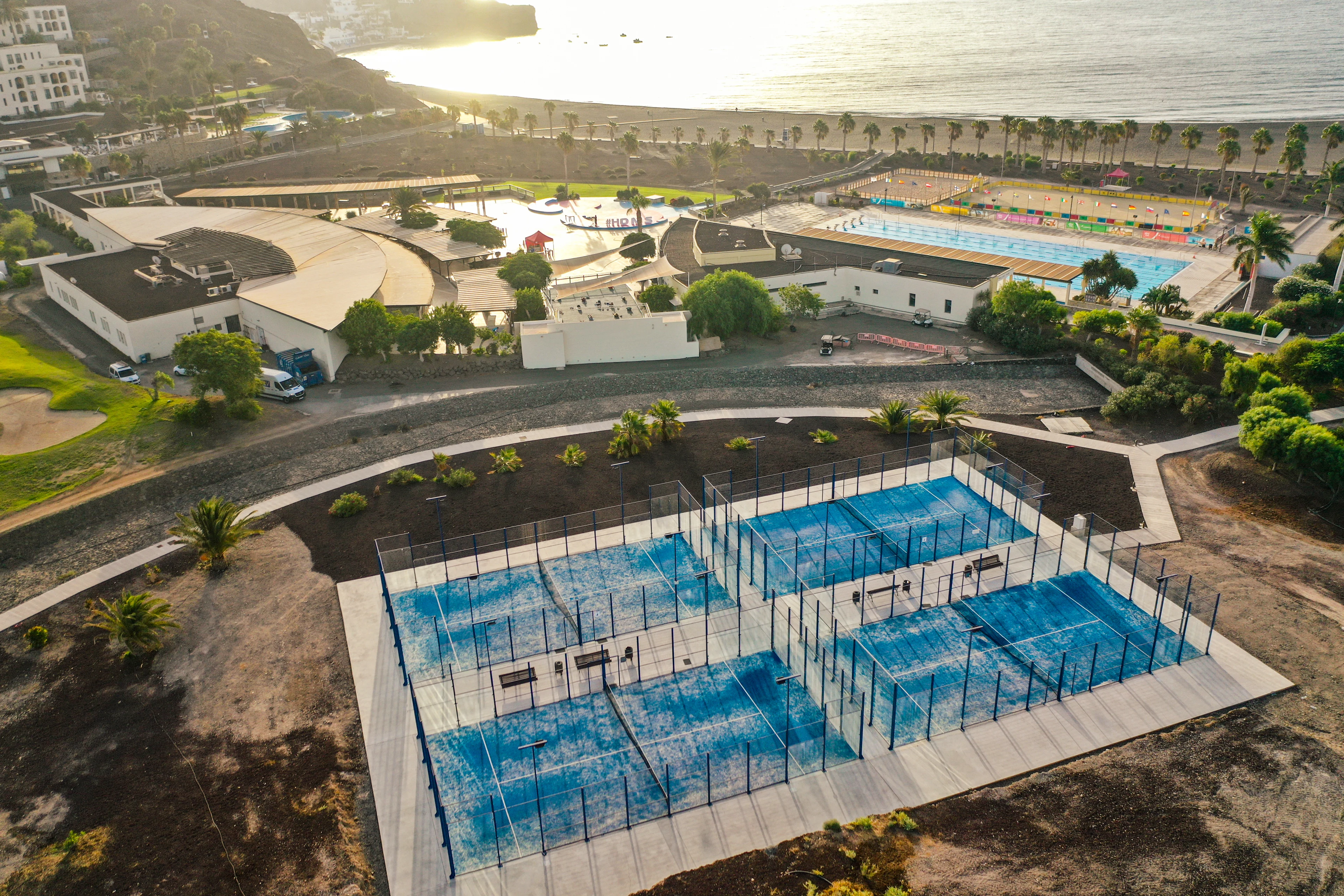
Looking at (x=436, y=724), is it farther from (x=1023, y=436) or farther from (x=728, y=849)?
(x=1023, y=436)

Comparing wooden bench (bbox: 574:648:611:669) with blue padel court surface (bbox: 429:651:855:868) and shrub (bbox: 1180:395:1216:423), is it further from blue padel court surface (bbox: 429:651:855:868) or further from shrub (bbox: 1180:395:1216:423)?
shrub (bbox: 1180:395:1216:423)

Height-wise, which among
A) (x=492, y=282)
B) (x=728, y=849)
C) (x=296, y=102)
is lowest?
(x=728, y=849)

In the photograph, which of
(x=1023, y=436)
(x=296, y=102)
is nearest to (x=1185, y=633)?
(x=1023, y=436)

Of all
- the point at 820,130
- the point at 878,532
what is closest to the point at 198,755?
the point at 878,532

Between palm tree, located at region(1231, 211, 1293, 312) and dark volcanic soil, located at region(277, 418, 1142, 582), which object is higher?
palm tree, located at region(1231, 211, 1293, 312)

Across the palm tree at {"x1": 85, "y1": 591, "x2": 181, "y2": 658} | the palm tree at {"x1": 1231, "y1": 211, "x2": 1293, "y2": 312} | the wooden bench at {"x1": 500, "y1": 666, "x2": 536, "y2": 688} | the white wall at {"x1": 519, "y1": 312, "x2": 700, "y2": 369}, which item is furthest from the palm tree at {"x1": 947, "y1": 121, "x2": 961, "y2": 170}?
the palm tree at {"x1": 85, "y1": 591, "x2": 181, "y2": 658}
